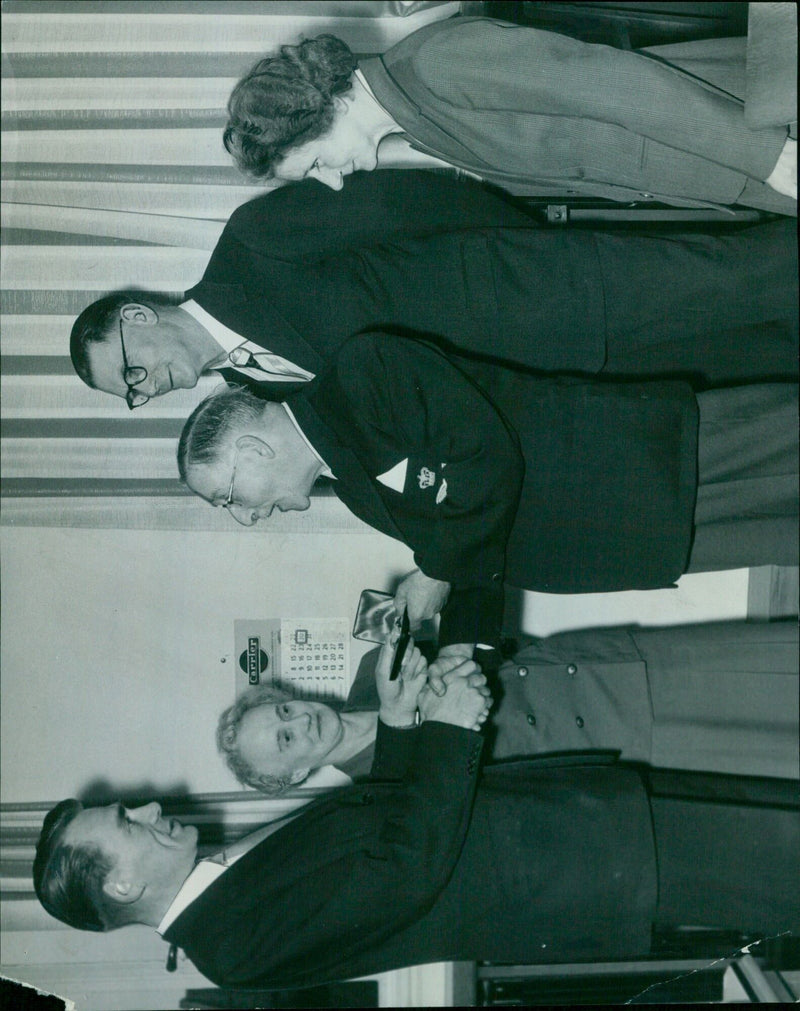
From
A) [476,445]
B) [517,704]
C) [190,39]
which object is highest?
[190,39]

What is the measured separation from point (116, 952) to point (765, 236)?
5.30ft

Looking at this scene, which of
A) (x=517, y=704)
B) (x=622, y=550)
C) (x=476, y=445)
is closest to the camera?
(x=476, y=445)

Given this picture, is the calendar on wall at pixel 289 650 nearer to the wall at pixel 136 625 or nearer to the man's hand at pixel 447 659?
the wall at pixel 136 625

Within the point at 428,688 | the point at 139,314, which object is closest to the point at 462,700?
the point at 428,688

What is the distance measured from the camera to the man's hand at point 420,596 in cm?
137

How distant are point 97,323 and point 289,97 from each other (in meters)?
0.47

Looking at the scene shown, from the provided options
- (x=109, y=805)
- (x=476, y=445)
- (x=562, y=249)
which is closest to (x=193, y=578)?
(x=109, y=805)

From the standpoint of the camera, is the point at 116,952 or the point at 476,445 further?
the point at 116,952

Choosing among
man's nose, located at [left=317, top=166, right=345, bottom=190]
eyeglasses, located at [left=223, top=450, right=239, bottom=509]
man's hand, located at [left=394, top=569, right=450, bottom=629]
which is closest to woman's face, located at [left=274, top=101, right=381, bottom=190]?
man's nose, located at [left=317, top=166, right=345, bottom=190]

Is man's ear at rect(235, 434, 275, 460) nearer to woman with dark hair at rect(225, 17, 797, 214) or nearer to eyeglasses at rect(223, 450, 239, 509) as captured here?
eyeglasses at rect(223, 450, 239, 509)

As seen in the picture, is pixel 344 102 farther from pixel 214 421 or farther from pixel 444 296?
pixel 214 421

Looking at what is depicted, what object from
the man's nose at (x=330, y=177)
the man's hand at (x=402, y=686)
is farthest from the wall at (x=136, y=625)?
the man's nose at (x=330, y=177)

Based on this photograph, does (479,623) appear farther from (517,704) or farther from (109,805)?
(109,805)

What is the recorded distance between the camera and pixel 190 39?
1.36 meters
